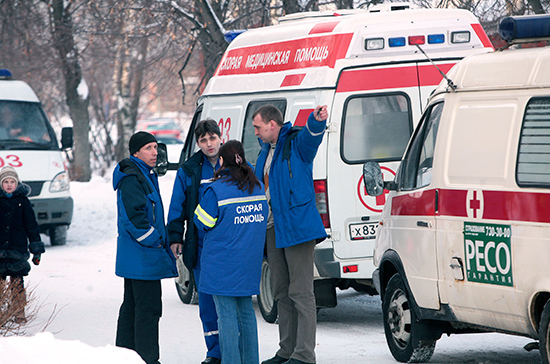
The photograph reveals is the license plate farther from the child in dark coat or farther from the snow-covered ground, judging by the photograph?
the child in dark coat

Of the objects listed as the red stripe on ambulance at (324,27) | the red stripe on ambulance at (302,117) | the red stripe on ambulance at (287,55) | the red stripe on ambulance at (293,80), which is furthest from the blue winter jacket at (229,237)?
the red stripe on ambulance at (324,27)

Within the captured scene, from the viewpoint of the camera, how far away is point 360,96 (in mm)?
7918

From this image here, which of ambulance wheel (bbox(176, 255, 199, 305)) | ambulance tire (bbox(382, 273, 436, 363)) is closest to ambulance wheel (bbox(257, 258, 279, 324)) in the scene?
ambulance wheel (bbox(176, 255, 199, 305))

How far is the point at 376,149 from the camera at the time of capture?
312 inches

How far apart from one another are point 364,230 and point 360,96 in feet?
→ 3.93

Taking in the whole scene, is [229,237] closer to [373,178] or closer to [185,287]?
[373,178]

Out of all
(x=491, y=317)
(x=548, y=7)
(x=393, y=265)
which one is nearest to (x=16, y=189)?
(x=393, y=265)

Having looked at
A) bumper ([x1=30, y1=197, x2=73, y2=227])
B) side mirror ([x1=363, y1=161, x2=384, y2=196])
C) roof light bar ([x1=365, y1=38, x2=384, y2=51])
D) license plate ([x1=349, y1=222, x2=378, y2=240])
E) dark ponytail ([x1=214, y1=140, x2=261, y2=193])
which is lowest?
bumper ([x1=30, y1=197, x2=73, y2=227])

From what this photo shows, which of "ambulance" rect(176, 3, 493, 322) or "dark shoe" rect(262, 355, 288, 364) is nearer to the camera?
"dark shoe" rect(262, 355, 288, 364)

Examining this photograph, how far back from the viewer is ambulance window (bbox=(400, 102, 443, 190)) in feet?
20.5

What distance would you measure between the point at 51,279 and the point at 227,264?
256 inches

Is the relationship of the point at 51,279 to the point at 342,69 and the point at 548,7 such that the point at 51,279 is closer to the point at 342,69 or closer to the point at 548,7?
the point at 342,69

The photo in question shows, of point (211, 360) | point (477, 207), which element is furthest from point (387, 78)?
point (211, 360)

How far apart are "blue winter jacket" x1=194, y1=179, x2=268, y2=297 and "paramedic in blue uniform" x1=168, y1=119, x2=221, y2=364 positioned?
592 millimetres
